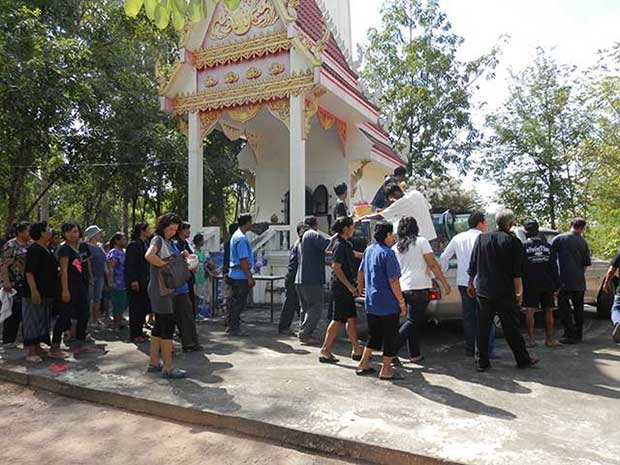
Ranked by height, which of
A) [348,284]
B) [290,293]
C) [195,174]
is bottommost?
[290,293]

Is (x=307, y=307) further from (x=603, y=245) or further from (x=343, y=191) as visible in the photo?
(x=603, y=245)

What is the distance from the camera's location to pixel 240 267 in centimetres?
702

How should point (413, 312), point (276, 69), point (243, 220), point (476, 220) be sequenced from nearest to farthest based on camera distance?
point (413, 312), point (476, 220), point (243, 220), point (276, 69)

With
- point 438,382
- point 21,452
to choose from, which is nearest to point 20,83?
point 21,452

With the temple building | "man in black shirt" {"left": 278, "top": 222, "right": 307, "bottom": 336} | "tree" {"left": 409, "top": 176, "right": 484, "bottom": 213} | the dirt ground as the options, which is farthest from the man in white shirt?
"tree" {"left": 409, "top": 176, "right": 484, "bottom": 213}

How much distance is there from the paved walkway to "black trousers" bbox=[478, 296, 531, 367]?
0.17 metres

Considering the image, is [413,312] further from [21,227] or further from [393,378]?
[21,227]

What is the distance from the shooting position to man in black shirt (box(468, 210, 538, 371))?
5.23 metres

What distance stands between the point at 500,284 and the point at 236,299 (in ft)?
12.3

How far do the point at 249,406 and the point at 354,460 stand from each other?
115 cm

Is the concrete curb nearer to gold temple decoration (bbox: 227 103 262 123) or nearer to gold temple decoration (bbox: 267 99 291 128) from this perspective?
gold temple decoration (bbox: 267 99 291 128)

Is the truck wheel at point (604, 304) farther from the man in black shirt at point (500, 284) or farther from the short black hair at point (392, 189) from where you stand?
the short black hair at point (392, 189)

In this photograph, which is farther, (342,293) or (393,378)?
(342,293)

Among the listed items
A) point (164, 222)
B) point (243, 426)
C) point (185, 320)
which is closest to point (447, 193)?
point (185, 320)
